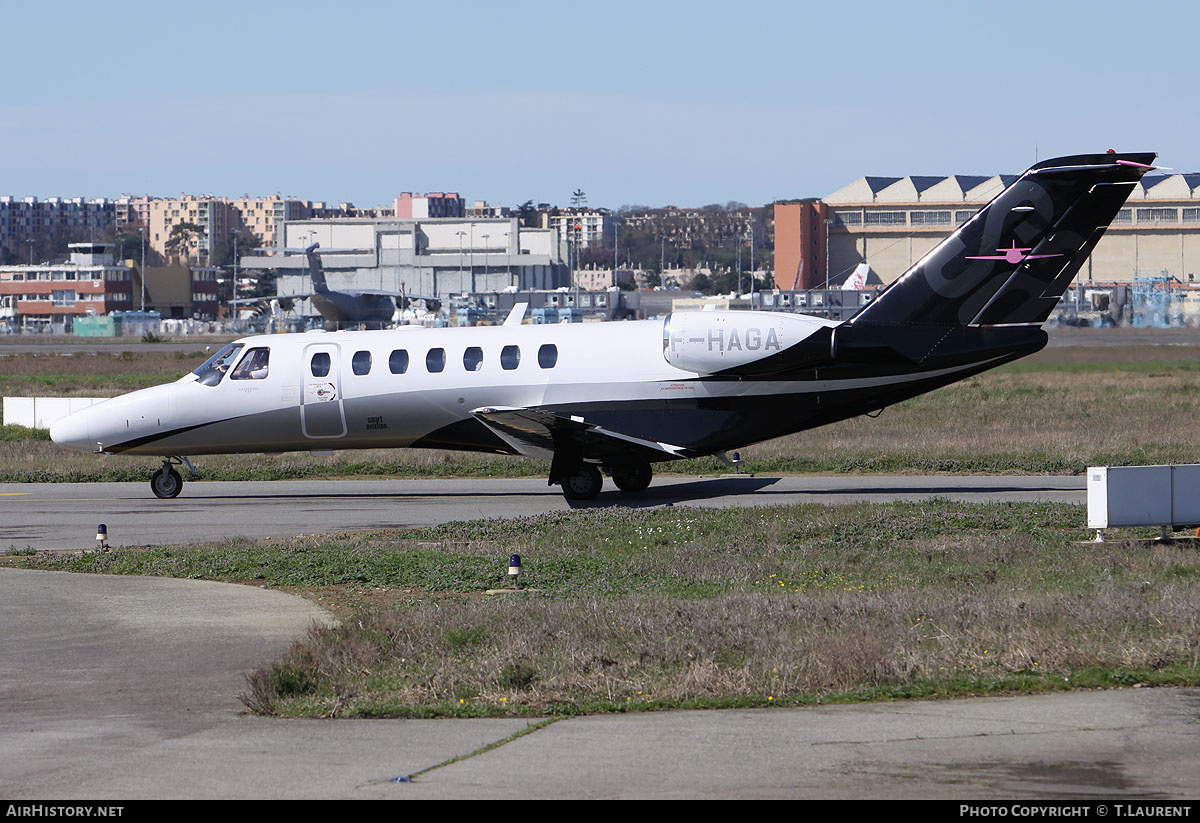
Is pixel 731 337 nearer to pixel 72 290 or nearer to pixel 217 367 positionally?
pixel 217 367

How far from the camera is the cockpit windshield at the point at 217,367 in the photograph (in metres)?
23.2

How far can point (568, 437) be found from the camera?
2147 centimetres

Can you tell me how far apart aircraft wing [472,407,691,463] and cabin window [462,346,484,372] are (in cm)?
76

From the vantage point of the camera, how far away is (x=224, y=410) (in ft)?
75.6

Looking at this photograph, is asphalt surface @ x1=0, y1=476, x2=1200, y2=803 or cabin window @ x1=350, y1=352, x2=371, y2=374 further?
cabin window @ x1=350, y1=352, x2=371, y2=374

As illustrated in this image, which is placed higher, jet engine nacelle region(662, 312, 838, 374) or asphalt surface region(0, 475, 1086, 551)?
jet engine nacelle region(662, 312, 838, 374)

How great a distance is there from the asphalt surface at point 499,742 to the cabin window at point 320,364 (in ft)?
34.8

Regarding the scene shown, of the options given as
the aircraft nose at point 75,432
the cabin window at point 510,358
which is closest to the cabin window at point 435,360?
the cabin window at point 510,358

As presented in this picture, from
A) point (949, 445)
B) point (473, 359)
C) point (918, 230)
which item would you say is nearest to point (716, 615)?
point (473, 359)

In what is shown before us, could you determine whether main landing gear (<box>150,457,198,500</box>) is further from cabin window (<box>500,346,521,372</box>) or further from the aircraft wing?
cabin window (<box>500,346,521,372</box>)

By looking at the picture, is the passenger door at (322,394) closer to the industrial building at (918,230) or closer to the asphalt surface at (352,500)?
the asphalt surface at (352,500)

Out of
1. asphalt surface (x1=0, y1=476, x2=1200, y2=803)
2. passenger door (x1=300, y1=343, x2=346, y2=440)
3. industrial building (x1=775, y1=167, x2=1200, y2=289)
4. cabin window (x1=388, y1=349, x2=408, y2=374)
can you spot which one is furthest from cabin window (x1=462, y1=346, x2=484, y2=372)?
industrial building (x1=775, y1=167, x2=1200, y2=289)

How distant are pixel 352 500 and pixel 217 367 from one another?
10.6ft

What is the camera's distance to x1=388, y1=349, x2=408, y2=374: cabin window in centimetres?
2242
